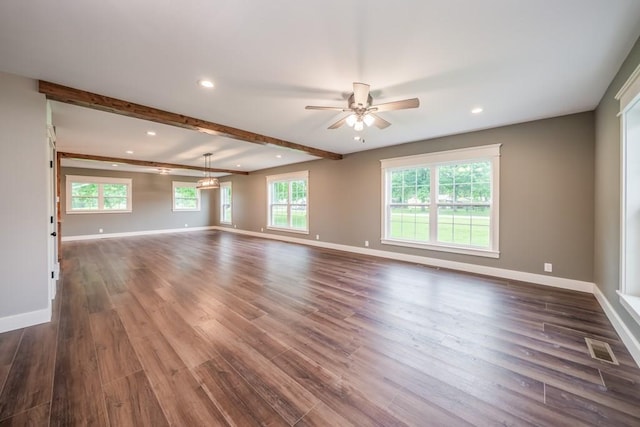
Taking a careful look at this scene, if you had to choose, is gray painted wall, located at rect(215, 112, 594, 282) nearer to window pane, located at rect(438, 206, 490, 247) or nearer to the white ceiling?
window pane, located at rect(438, 206, 490, 247)

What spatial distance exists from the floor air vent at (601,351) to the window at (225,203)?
10734mm

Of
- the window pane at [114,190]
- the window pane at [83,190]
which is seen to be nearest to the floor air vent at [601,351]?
the window pane at [114,190]

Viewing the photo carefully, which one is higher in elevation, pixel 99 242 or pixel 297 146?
pixel 297 146

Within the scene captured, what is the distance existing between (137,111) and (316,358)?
147 inches

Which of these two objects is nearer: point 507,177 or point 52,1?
point 52,1

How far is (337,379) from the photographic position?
69.3 inches

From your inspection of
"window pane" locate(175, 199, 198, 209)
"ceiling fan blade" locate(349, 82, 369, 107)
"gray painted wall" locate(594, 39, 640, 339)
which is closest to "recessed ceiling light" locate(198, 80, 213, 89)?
"ceiling fan blade" locate(349, 82, 369, 107)

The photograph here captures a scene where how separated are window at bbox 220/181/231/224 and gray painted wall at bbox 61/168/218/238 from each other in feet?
2.63

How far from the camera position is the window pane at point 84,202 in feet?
27.2

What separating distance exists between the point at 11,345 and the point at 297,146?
4.80 meters

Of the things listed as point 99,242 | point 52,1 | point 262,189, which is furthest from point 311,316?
point 99,242

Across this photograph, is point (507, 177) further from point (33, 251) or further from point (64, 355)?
point (33, 251)

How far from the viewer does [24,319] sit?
2539mm

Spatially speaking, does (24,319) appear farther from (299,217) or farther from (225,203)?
(225,203)
